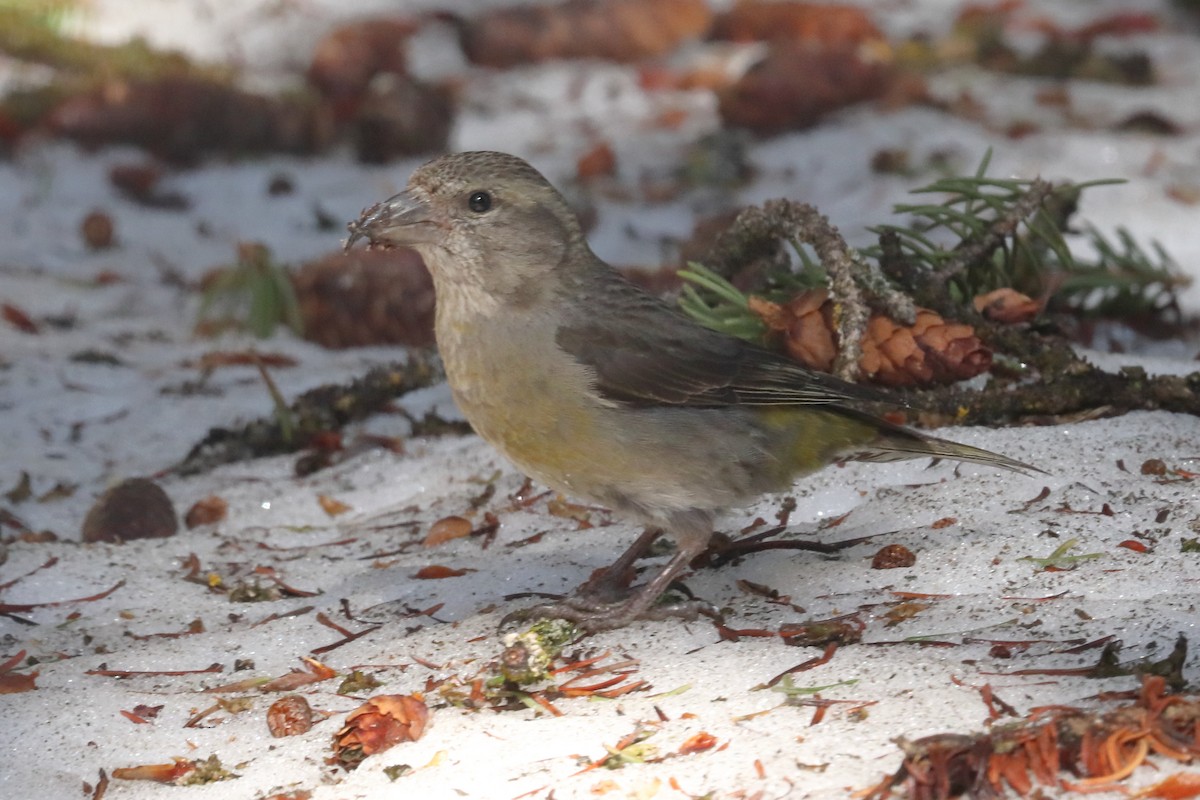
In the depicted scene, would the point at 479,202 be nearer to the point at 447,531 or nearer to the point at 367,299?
the point at 447,531

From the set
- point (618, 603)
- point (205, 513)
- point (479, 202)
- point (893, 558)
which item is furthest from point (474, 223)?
point (205, 513)

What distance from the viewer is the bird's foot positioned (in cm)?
356

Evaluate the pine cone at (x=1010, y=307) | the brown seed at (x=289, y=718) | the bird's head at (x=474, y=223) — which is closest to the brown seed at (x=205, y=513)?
the bird's head at (x=474, y=223)

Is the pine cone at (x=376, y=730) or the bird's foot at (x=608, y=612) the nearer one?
the pine cone at (x=376, y=730)

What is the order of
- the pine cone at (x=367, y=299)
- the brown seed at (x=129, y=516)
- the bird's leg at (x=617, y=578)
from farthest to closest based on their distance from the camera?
the pine cone at (x=367, y=299), the brown seed at (x=129, y=516), the bird's leg at (x=617, y=578)

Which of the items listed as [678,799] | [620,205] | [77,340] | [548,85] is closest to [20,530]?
[77,340]

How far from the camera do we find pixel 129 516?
4.76 metres

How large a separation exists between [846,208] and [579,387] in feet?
13.6

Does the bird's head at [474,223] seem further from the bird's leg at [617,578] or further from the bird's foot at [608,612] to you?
the bird's foot at [608,612]

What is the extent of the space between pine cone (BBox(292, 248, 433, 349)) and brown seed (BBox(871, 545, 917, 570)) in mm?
3439

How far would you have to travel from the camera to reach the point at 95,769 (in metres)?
3.09

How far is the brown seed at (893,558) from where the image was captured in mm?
3676

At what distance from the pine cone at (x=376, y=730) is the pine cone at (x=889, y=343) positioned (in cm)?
194

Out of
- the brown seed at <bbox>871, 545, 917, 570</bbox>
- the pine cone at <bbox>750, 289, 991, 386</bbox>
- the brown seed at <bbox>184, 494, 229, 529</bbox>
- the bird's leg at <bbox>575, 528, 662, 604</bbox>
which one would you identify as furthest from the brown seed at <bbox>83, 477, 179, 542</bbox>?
the brown seed at <bbox>871, 545, 917, 570</bbox>
